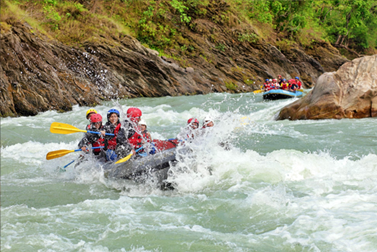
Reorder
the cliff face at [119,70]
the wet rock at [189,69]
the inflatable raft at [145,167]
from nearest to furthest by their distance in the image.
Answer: the inflatable raft at [145,167] → the cliff face at [119,70] → the wet rock at [189,69]

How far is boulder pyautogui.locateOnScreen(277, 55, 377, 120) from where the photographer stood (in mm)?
8883

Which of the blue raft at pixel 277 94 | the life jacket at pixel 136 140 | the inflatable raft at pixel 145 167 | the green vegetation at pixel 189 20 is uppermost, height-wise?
the green vegetation at pixel 189 20

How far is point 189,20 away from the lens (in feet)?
70.7

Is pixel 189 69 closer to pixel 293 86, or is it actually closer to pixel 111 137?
pixel 293 86

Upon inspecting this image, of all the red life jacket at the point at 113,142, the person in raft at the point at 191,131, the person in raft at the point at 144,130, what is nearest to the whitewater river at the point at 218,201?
the person in raft at the point at 191,131

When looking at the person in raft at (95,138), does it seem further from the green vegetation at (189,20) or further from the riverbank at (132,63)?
the green vegetation at (189,20)

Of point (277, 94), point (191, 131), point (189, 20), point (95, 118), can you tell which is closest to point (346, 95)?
point (191, 131)

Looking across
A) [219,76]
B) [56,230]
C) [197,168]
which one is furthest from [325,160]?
[219,76]

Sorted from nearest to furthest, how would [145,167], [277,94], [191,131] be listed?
[145,167]
[191,131]
[277,94]

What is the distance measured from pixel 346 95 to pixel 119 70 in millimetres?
10318

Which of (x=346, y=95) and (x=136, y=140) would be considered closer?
(x=136, y=140)

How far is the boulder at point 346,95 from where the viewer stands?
8883 millimetres

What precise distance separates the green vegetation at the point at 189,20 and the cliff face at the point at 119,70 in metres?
0.56

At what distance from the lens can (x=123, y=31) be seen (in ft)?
62.3
